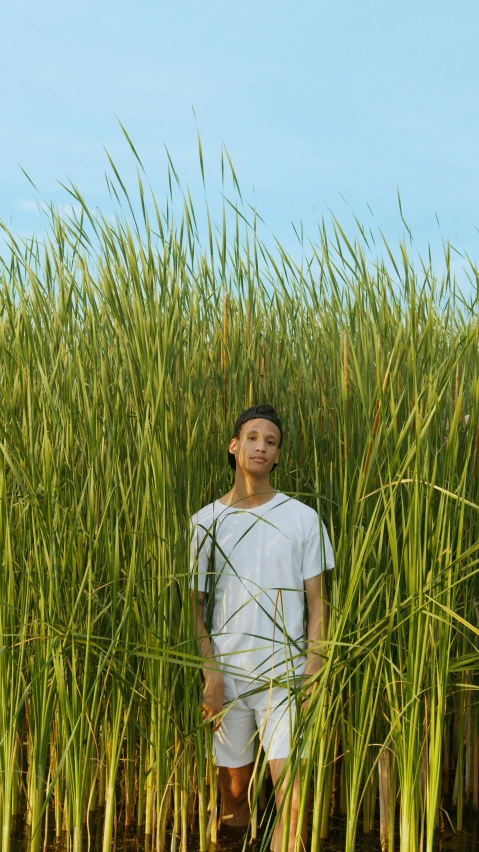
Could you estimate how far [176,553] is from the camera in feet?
9.08

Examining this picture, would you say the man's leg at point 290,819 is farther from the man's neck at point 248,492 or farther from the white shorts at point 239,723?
the man's neck at point 248,492

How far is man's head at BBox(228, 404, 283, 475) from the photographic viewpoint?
3.00 m

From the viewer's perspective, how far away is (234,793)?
3.11m

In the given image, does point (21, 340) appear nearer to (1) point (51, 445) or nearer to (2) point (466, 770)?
(1) point (51, 445)

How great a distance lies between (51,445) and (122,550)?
0.47 m

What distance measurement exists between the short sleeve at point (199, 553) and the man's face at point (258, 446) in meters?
0.29

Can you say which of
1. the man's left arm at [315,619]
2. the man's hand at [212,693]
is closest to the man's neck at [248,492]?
the man's left arm at [315,619]

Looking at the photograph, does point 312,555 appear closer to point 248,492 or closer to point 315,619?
point 315,619

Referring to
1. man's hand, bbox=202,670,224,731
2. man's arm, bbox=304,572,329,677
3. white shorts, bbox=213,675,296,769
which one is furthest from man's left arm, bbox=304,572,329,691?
man's hand, bbox=202,670,224,731

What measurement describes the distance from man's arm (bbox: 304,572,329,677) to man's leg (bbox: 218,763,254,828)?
0.58 meters

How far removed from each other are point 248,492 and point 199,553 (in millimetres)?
291

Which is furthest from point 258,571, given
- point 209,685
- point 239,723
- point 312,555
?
point 239,723

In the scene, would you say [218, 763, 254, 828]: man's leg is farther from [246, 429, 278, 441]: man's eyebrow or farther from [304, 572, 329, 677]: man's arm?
[246, 429, 278, 441]: man's eyebrow

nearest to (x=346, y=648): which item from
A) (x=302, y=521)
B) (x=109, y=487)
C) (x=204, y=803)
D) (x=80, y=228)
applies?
(x=302, y=521)
